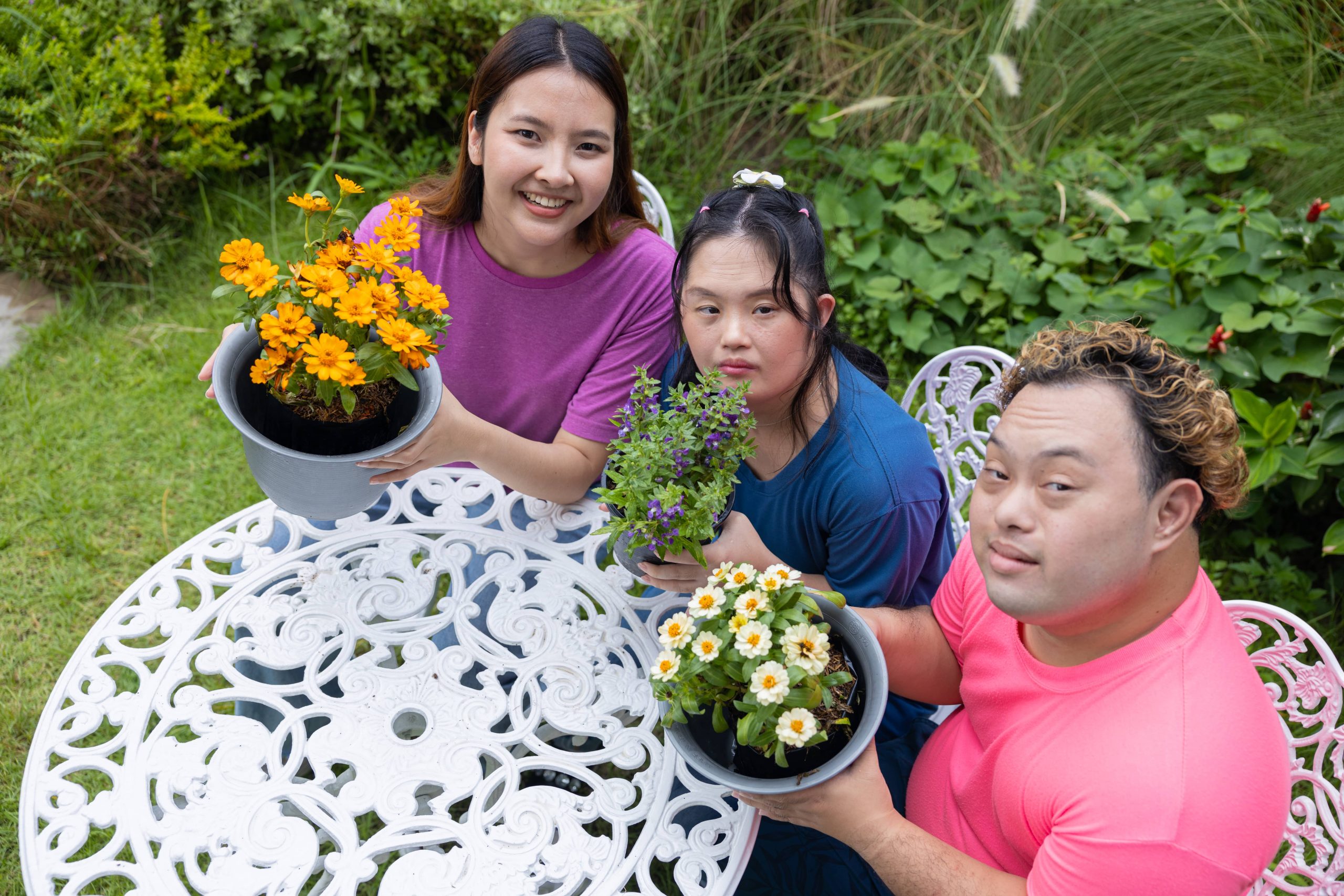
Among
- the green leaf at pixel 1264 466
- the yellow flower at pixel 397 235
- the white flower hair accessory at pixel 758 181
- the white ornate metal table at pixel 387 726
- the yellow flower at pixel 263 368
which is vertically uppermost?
the white flower hair accessory at pixel 758 181

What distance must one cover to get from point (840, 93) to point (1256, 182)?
1810 mm

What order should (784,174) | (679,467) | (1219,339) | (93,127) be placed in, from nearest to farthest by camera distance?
(679,467) < (1219,339) < (93,127) < (784,174)

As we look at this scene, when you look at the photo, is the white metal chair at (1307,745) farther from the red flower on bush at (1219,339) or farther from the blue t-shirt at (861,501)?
the red flower on bush at (1219,339)

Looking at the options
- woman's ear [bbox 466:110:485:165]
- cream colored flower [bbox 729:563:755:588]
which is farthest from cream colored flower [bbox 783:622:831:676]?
woman's ear [bbox 466:110:485:165]

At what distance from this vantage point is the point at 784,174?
14.3ft

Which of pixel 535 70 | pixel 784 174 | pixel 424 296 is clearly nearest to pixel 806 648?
pixel 424 296

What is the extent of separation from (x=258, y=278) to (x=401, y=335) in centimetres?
25

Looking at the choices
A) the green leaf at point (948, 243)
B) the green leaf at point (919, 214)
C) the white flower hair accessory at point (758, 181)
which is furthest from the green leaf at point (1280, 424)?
the white flower hair accessory at point (758, 181)

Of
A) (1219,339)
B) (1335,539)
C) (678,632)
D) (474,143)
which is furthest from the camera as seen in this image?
(1219,339)

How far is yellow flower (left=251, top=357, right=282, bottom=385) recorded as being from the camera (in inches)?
62.2

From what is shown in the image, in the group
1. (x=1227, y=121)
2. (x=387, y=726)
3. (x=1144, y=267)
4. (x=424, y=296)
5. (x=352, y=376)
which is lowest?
(x=387, y=726)

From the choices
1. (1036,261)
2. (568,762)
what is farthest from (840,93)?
(568,762)

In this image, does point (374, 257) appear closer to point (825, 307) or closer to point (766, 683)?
point (825, 307)

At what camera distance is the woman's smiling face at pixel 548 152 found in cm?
201
